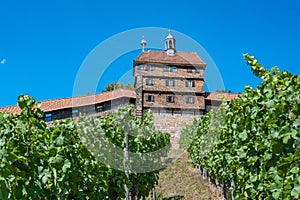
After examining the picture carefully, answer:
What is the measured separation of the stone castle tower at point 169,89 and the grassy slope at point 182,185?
16.4m

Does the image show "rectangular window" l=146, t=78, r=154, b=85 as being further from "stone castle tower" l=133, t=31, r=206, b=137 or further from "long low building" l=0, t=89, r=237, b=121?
"long low building" l=0, t=89, r=237, b=121

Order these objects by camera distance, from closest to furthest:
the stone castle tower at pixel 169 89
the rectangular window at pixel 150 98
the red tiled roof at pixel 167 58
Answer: the rectangular window at pixel 150 98
the stone castle tower at pixel 169 89
the red tiled roof at pixel 167 58

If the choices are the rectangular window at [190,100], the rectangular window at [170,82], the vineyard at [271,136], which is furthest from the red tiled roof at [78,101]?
the vineyard at [271,136]

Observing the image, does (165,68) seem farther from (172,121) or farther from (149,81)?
(172,121)

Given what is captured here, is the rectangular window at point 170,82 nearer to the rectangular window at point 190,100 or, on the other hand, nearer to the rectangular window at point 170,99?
the rectangular window at point 170,99

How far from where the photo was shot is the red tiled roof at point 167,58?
4016cm

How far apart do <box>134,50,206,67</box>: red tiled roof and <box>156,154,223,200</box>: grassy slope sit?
19.2 m

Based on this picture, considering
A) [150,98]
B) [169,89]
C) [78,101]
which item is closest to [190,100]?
[169,89]

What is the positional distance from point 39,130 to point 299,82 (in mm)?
3246

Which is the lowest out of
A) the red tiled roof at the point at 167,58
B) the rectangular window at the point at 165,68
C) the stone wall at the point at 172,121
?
the stone wall at the point at 172,121

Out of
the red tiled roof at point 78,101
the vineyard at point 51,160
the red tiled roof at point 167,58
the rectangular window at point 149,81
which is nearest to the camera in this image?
the vineyard at point 51,160

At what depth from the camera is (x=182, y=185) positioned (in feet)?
56.9

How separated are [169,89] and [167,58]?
3.53 m

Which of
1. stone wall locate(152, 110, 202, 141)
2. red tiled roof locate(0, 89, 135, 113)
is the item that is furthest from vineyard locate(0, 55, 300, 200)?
stone wall locate(152, 110, 202, 141)
